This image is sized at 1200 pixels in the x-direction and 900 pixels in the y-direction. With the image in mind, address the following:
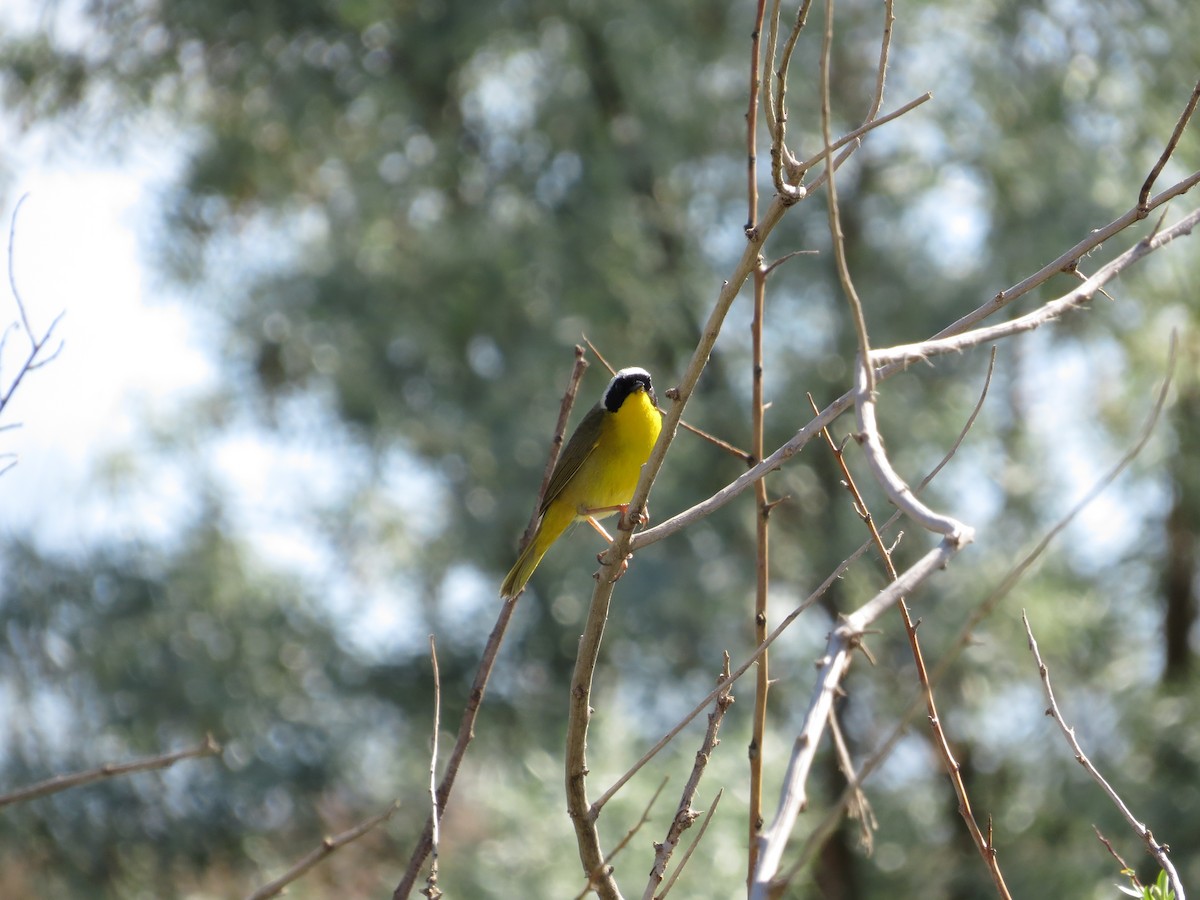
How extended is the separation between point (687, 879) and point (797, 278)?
3.30 metres

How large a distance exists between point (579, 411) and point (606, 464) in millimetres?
2360

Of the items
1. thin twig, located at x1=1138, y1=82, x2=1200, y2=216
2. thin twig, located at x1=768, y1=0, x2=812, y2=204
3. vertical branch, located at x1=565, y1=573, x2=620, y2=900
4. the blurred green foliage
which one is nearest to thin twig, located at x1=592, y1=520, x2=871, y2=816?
vertical branch, located at x1=565, y1=573, x2=620, y2=900

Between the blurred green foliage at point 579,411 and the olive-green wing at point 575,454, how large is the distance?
7.62 feet

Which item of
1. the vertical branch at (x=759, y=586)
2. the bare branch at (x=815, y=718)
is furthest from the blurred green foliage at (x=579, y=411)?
the bare branch at (x=815, y=718)

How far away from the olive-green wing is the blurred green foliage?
7.62 ft

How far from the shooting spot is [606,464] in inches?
163

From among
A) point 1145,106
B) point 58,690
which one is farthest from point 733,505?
point 58,690

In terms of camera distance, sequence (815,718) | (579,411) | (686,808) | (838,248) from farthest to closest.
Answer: (579,411) → (686,808) → (838,248) → (815,718)

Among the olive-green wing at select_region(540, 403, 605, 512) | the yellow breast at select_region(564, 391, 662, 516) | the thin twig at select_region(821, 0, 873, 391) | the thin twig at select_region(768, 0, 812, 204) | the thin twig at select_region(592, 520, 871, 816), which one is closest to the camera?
the thin twig at select_region(821, 0, 873, 391)

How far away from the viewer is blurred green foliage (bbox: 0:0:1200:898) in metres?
6.83

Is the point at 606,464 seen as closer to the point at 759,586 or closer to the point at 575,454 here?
the point at 575,454

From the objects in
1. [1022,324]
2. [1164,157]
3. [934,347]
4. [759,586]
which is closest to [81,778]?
[759,586]

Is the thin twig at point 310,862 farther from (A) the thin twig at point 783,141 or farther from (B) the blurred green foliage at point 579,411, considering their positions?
(B) the blurred green foliage at point 579,411

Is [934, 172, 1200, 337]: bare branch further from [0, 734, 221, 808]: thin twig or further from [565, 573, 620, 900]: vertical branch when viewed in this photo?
[0, 734, 221, 808]: thin twig
